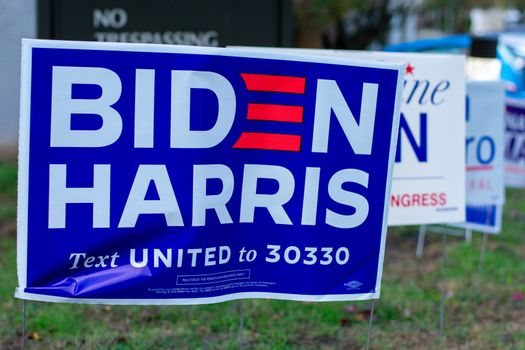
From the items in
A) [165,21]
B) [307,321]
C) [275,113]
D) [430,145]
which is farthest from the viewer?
[165,21]

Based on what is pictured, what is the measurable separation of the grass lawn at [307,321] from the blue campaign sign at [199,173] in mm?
768

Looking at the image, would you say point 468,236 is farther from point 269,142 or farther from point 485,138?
point 269,142

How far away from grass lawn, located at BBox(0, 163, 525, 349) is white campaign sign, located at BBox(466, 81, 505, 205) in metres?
0.79

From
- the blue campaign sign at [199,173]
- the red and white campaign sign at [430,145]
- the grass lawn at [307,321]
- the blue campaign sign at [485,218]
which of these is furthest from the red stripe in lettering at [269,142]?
the blue campaign sign at [485,218]

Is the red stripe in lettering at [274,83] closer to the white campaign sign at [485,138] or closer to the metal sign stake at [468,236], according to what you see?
the white campaign sign at [485,138]

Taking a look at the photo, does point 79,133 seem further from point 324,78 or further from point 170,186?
point 324,78

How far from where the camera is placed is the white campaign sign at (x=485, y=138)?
5.70m

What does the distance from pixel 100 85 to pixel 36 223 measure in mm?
550

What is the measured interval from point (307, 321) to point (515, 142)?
9.28 ft

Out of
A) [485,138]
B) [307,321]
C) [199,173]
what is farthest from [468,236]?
[199,173]

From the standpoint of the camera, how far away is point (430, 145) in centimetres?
506

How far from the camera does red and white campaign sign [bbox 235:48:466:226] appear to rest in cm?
503

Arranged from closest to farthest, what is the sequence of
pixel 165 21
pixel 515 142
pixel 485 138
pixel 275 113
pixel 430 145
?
pixel 275 113, pixel 430 145, pixel 485 138, pixel 165 21, pixel 515 142

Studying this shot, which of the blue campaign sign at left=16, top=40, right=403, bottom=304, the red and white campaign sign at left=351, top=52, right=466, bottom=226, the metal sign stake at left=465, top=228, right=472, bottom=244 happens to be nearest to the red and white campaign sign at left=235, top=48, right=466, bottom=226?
the red and white campaign sign at left=351, top=52, right=466, bottom=226
